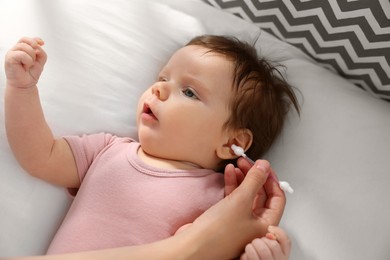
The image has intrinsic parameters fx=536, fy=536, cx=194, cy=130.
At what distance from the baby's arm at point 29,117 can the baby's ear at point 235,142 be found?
34 centimetres

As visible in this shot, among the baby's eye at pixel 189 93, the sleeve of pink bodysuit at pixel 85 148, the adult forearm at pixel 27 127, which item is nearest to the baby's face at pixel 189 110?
the baby's eye at pixel 189 93

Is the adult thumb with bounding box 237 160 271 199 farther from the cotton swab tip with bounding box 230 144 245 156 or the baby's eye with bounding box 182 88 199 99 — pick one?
the baby's eye with bounding box 182 88 199 99

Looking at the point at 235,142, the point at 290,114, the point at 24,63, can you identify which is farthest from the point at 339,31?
the point at 24,63

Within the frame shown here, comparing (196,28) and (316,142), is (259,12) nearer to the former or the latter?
(196,28)

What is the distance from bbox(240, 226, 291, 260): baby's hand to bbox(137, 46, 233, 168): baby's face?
0.82 feet

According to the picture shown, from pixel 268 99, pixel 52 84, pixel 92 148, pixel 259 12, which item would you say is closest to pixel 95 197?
pixel 92 148

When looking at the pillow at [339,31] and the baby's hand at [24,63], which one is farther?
the pillow at [339,31]

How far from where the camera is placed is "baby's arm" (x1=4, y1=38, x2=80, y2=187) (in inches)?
41.0

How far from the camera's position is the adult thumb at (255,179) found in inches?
40.7

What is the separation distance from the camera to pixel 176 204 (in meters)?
1.10

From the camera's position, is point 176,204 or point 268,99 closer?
point 176,204

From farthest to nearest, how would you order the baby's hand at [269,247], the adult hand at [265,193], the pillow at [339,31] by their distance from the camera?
the pillow at [339,31] < the adult hand at [265,193] < the baby's hand at [269,247]

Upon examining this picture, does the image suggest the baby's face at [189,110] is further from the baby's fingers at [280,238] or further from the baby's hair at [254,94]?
the baby's fingers at [280,238]

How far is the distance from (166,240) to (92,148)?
30cm
